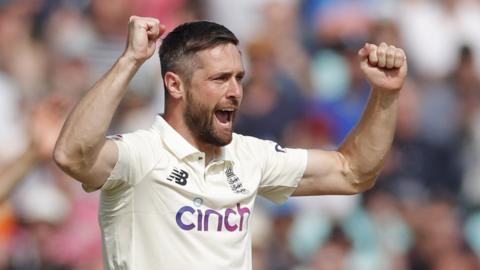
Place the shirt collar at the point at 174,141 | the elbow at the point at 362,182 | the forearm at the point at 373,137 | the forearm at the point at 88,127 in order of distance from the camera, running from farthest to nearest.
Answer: the elbow at the point at 362,182 < the forearm at the point at 373,137 < the shirt collar at the point at 174,141 < the forearm at the point at 88,127

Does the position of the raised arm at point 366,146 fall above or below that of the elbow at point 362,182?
above

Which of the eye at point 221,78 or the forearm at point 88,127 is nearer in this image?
the forearm at point 88,127

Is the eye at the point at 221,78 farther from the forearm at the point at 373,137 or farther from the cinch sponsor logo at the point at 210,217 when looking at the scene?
the forearm at the point at 373,137

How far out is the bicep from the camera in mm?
5457

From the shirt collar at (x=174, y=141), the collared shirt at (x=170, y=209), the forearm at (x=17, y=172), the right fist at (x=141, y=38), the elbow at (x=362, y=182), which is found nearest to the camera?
the right fist at (x=141, y=38)

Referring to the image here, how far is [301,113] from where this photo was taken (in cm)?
1022

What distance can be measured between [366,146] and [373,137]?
6 cm

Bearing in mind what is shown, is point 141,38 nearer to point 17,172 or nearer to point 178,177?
point 178,177

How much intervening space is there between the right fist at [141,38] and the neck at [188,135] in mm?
471

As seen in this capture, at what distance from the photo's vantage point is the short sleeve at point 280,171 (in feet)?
17.5

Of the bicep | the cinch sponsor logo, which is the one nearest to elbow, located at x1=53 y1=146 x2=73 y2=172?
the cinch sponsor logo

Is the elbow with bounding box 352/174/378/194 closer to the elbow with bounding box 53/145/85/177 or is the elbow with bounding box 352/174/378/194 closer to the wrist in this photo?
the wrist

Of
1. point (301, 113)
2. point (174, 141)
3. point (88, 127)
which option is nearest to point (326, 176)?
point (174, 141)

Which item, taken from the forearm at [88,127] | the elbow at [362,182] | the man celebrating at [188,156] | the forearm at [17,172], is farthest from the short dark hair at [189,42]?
the forearm at [17,172]
